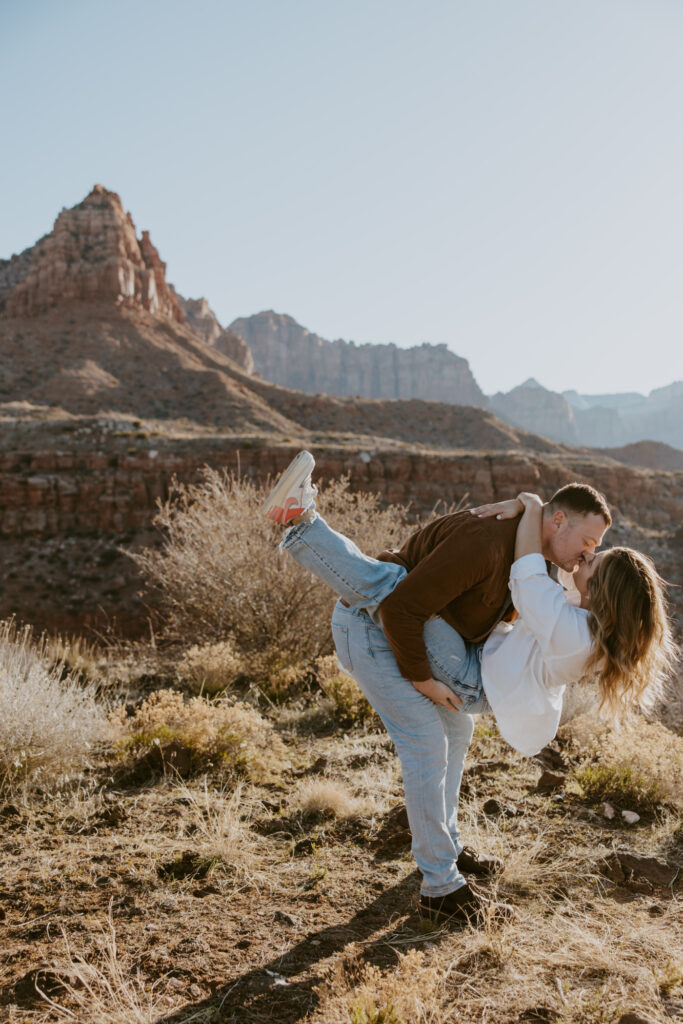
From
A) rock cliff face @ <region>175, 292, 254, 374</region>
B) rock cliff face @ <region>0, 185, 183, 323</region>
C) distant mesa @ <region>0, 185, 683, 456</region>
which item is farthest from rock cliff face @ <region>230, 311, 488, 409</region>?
rock cliff face @ <region>0, 185, 183, 323</region>

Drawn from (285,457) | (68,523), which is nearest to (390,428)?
(285,457)

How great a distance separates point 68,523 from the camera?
25000 mm

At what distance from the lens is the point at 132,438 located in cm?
2822

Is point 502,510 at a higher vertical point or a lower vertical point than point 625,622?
higher

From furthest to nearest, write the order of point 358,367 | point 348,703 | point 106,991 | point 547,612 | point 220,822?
point 358,367 → point 348,703 → point 220,822 → point 547,612 → point 106,991

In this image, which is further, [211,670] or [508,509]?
[211,670]

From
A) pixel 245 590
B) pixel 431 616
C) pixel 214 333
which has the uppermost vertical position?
pixel 214 333

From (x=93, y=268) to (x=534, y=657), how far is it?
6273 cm

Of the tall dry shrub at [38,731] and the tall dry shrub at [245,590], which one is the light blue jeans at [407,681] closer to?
the tall dry shrub at [38,731]

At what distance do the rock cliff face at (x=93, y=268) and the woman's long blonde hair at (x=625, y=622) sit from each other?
59.9m

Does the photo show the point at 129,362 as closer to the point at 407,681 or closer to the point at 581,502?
the point at 407,681

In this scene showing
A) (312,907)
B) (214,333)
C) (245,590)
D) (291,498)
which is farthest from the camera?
(214,333)

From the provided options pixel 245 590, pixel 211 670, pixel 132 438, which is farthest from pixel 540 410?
pixel 211 670

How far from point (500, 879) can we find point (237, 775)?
1.75m
